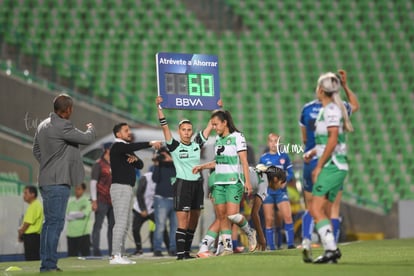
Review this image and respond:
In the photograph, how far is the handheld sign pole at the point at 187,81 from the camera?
1457 cm

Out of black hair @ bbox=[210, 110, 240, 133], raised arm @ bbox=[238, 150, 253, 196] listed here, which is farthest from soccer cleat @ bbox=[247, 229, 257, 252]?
black hair @ bbox=[210, 110, 240, 133]

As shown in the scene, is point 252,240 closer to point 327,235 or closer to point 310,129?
point 310,129

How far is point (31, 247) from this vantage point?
1736 centimetres

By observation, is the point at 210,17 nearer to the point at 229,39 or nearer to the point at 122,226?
the point at 229,39

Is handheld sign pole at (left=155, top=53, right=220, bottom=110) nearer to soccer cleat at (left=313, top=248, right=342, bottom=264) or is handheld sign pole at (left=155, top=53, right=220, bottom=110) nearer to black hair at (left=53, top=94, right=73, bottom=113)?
black hair at (left=53, top=94, right=73, bottom=113)

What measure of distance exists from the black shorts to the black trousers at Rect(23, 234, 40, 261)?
451 centimetres

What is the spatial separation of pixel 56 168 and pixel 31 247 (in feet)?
20.9

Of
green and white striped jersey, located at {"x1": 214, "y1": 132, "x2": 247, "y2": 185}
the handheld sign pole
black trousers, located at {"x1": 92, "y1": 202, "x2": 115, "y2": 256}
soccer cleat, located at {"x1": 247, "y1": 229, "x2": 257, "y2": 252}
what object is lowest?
soccer cleat, located at {"x1": 247, "y1": 229, "x2": 257, "y2": 252}

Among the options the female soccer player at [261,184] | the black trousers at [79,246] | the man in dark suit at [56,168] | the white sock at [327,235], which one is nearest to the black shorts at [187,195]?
the female soccer player at [261,184]

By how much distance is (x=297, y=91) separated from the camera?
97.5ft

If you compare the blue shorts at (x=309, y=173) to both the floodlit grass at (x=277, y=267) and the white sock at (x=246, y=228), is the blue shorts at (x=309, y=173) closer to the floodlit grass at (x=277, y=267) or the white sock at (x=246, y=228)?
the floodlit grass at (x=277, y=267)

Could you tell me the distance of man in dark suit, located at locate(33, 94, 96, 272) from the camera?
1127cm

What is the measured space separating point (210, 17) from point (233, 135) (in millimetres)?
19054

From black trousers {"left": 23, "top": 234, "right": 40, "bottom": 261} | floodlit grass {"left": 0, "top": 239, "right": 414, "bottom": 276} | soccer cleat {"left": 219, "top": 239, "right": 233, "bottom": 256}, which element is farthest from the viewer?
black trousers {"left": 23, "top": 234, "right": 40, "bottom": 261}
